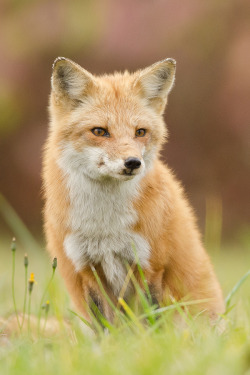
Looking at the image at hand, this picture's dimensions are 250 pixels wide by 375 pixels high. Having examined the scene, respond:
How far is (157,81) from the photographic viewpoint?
16.5 ft

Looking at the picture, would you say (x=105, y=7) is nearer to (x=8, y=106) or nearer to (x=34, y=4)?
(x=34, y=4)

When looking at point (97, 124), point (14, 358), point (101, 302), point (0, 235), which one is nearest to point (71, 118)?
point (97, 124)

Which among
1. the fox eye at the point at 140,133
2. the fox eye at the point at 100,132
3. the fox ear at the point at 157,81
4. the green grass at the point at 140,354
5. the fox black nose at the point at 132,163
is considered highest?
the fox ear at the point at 157,81

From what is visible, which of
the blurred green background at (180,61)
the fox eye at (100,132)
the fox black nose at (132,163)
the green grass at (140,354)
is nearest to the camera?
the green grass at (140,354)

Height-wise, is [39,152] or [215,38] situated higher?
[215,38]

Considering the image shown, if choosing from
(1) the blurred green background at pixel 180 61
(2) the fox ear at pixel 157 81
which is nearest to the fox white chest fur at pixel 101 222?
(2) the fox ear at pixel 157 81

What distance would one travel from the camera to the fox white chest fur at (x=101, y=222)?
4.58 metres

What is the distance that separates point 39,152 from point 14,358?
10143 millimetres

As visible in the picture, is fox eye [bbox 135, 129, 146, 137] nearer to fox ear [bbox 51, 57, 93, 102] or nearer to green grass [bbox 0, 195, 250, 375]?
fox ear [bbox 51, 57, 93, 102]

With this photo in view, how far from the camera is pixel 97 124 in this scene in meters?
4.56

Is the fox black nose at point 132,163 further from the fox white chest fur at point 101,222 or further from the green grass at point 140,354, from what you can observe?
the green grass at point 140,354

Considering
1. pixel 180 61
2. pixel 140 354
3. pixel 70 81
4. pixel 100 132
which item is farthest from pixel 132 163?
pixel 180 61

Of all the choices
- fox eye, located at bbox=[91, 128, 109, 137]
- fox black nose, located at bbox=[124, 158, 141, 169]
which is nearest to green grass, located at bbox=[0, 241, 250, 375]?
fox black nose, located at bbox=[124, 158, 141, 169]

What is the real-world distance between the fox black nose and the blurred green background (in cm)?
852
